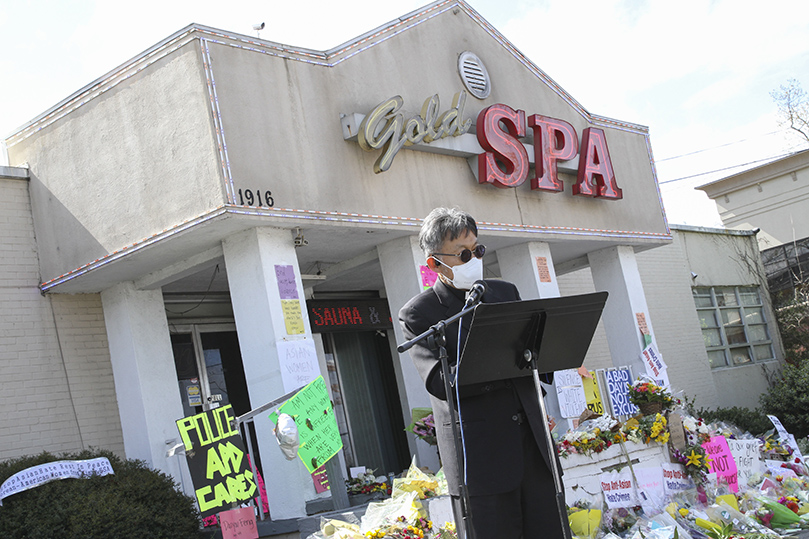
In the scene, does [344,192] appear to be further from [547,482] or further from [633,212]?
[633,212]

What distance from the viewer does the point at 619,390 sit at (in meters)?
10.9

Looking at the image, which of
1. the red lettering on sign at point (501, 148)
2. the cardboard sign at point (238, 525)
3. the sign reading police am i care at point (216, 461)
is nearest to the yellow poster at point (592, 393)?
the red lettering on sign at point (501, 148)

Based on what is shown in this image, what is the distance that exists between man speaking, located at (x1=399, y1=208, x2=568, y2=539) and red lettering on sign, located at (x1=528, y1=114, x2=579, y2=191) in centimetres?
690

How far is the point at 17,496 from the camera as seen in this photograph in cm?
673

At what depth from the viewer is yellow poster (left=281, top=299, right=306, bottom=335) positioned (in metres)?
7.57

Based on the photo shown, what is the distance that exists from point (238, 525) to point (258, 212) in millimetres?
2761

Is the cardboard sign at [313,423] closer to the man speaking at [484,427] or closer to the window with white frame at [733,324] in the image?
the man speaking at [484,427]

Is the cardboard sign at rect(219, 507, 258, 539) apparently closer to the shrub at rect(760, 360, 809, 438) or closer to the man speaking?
the man speaking

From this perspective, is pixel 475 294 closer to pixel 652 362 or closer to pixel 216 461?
pixel 216 461

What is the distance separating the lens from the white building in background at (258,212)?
7.33 metres

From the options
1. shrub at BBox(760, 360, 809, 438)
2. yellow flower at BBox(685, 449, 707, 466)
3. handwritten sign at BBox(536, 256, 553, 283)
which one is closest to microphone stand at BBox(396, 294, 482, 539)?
yellow flower at BBox(685, 449, 707, 466)

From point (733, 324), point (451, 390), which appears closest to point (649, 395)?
point (451, 390)

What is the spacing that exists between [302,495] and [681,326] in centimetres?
1126

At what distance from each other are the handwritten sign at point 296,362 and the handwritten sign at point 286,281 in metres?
0.48
